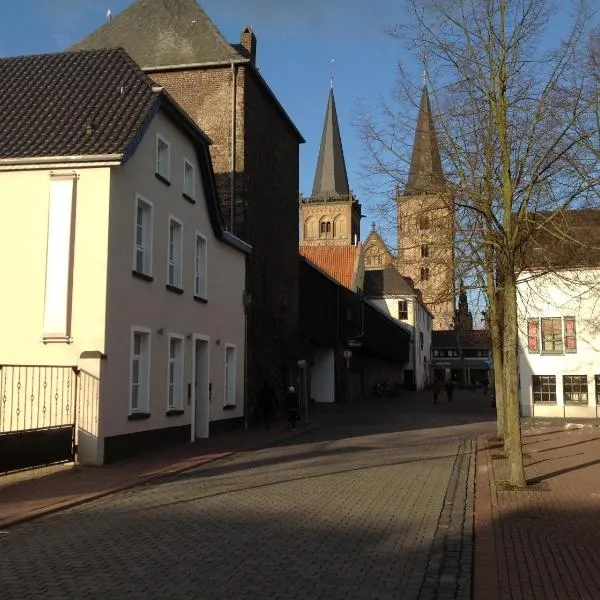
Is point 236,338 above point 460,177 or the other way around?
the other way around

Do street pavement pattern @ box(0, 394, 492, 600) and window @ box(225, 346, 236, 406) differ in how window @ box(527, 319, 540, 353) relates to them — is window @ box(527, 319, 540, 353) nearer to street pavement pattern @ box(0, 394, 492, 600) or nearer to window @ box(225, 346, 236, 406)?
window @ box(225, 346, 236, 406)

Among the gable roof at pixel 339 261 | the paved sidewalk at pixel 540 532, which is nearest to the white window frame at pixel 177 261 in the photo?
the paved sidewalk at pixel 540 532

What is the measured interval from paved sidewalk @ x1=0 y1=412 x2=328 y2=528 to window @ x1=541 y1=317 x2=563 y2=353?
1844 cm

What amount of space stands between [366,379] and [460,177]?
42.3 metres

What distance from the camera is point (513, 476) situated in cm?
1248

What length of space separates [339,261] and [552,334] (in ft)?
110

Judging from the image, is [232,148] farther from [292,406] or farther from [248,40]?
[292,406]

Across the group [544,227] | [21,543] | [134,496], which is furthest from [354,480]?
[21,543]

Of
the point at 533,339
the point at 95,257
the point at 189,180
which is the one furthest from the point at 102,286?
the point at 533,339

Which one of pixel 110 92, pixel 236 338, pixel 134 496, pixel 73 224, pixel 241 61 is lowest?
pixel 134 496

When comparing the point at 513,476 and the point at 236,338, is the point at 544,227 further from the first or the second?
the point at 236,338

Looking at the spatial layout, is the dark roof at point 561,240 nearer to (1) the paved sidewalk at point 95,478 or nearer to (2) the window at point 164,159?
(1) the paved sidewalk at point 95,478

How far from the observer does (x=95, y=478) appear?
13.3m

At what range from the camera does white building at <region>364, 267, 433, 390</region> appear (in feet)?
252
